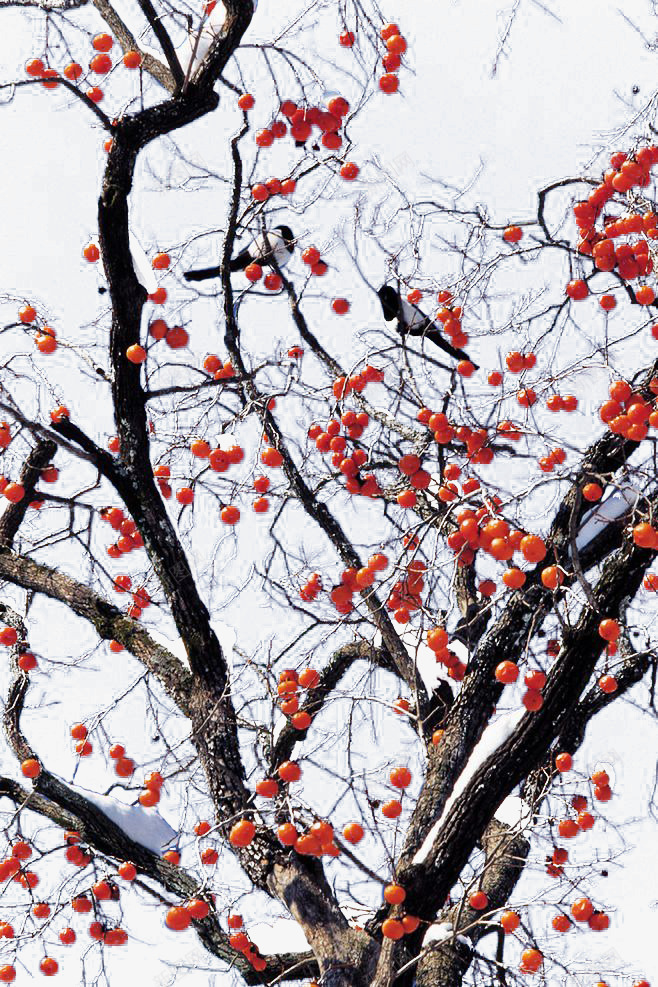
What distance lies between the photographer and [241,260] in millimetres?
4832

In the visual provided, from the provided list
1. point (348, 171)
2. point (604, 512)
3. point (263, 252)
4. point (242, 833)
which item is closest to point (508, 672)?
point (604, 512)

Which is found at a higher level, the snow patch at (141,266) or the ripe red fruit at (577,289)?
the snow patch at (141,266)

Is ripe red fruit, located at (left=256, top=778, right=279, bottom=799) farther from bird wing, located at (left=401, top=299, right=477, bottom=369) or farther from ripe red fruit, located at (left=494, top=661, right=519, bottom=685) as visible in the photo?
bird wing, located at (left=401, top=299, right=477, bottom=369)

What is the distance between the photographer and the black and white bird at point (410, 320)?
4617 mm

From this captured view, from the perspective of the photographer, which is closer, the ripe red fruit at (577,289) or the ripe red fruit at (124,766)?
the ripe red fruit at (577,289)

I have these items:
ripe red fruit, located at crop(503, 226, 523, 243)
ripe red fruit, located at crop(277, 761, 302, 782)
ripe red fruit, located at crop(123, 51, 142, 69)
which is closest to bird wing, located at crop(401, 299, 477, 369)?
ripe red fruit, located at crop(503, 226, 523, 243)

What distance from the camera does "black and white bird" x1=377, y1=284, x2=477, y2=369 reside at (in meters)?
4.62

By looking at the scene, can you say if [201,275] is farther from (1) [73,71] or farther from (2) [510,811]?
(2) [510,811]

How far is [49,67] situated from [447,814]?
3.77 metres

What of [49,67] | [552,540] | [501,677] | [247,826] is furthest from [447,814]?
[49,67]

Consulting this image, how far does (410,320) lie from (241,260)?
1.00 meters

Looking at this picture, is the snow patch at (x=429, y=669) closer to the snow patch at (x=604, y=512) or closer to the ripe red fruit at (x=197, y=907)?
the snow patch at (x=604, y=512)

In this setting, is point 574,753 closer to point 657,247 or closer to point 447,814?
point 447,814

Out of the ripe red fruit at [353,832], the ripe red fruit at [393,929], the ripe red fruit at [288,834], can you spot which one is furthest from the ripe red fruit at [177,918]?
the ripe red fruit at [393,929]
